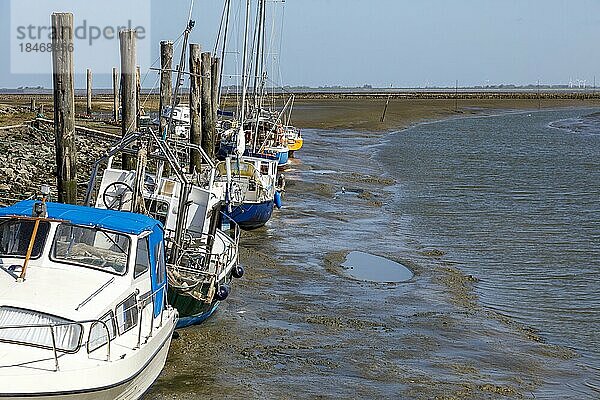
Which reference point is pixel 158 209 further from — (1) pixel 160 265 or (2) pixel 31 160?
(2) pixel 31 160

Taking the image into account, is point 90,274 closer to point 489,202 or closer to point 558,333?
point 558,333

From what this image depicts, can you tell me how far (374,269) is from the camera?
61.3 feet

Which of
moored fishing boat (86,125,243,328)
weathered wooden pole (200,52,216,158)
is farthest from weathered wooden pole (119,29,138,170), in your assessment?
weathered wooden pole (200,52,216,158)

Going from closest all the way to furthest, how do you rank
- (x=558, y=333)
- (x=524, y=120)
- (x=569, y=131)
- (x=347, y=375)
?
(x=347, y=375), (x=558, y=333), (x=569, y=131), (x=524, y=120)

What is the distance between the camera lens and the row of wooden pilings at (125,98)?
14.7 meters

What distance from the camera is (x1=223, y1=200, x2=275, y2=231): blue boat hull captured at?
2150cm

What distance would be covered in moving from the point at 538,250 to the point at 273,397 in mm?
11702

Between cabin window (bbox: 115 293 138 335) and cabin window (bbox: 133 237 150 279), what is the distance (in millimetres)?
408

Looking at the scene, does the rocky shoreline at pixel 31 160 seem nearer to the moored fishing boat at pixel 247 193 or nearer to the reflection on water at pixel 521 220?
the moored fishing boat at pixel 247 193

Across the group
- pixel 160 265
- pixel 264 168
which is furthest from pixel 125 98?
pixel 160 265

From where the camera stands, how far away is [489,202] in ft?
95.7

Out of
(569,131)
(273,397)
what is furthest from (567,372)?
(569,131)

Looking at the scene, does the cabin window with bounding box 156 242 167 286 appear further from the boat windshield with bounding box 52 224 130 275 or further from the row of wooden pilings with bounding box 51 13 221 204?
the row of wooden pilings with bounding box 51 13 221 204

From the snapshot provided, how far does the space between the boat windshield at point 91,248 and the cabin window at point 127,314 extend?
1.30 ft
